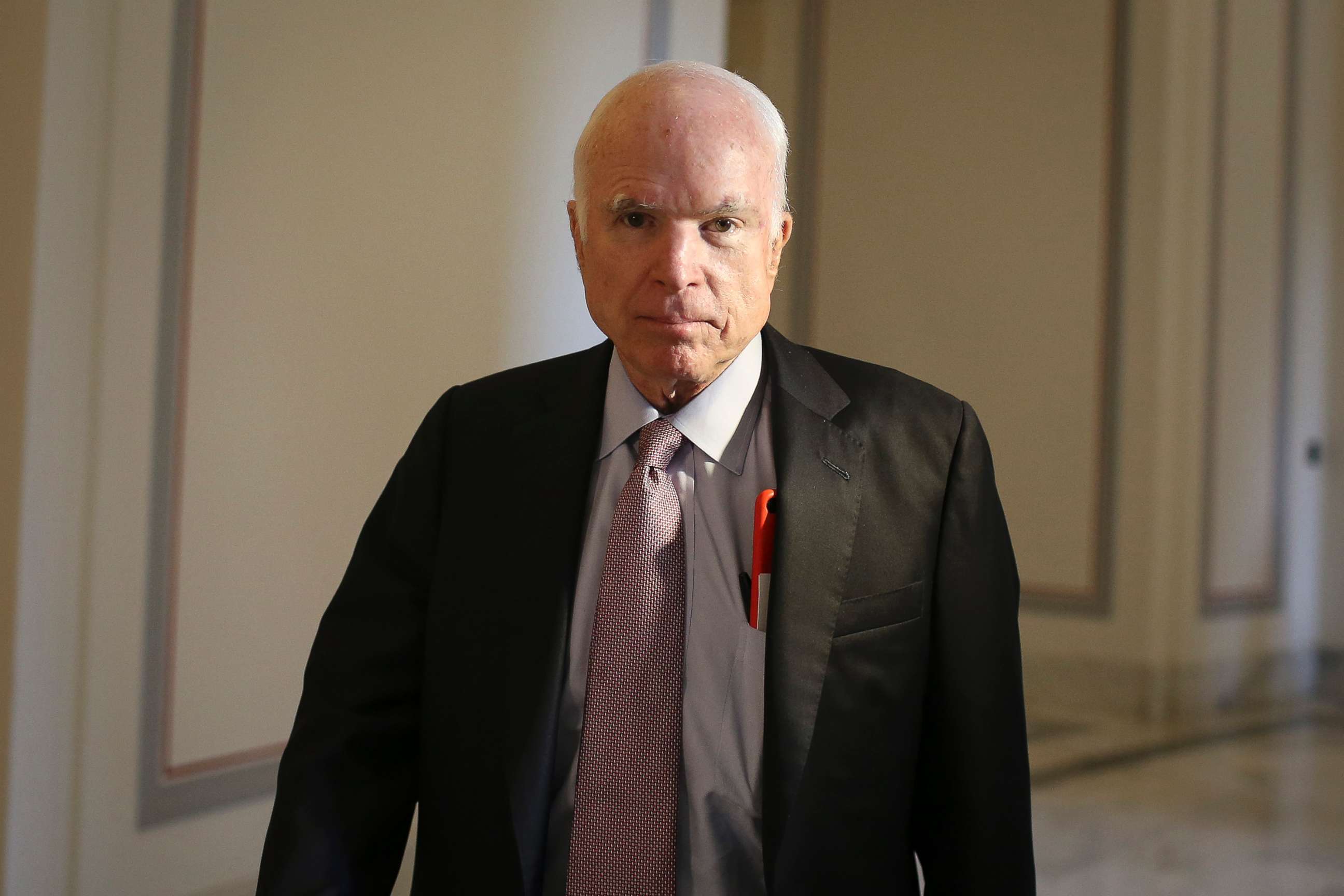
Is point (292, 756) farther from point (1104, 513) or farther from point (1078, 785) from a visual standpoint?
point (1104, 513)

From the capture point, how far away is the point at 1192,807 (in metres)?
3.91

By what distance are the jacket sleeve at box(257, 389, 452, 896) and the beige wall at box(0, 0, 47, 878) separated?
105 cm

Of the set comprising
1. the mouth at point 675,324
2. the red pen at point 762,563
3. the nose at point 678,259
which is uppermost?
the nose at point 678,259

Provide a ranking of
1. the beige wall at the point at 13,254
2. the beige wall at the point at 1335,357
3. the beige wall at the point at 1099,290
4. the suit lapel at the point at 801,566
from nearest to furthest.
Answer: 1. the suit lapel at the point at 801,566
2. the beige wall at the point at 13,254
3. the beige wall at the point at 1099,290
4. the beige wall at the point at 1335,357

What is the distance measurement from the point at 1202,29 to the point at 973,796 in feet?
16.4

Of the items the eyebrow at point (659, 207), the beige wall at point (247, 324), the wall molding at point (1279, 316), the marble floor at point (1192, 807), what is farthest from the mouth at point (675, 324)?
the wall molding at point (1279, 316)

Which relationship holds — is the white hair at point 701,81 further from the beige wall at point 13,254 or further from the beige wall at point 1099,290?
the beige wall at point 1099,290

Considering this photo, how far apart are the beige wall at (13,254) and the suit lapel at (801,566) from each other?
144cm

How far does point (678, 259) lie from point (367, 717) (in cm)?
58

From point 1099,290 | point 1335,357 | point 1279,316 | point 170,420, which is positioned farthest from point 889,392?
point 1335,357

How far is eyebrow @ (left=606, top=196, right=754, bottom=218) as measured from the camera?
3.72 ft

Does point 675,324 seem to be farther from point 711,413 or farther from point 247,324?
point 247,324

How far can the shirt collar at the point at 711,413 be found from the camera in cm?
123

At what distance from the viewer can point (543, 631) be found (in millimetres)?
1160
